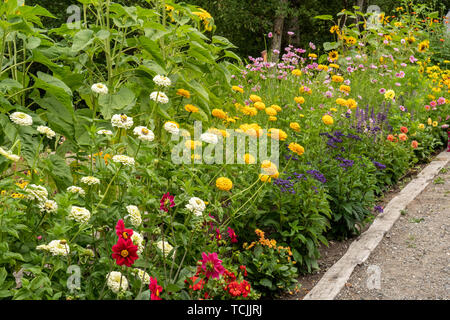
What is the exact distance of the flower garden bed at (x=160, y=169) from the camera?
1.85m

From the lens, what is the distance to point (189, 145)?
245cm

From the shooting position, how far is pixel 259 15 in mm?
10203

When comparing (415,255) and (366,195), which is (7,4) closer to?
(366,195)

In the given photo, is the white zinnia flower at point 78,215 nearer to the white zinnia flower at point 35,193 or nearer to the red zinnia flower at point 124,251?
the white zinnia flower at point 35,193

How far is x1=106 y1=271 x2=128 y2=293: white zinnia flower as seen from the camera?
1.68 m

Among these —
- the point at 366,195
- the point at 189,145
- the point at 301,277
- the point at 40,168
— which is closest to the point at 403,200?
the point at 366,195

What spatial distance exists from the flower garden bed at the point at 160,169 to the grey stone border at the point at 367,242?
4.5 inches

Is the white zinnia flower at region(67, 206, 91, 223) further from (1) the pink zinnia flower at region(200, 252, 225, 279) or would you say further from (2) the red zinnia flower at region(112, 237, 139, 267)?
(1) the pink zinnia flower at region(200, 252, 225, 279)

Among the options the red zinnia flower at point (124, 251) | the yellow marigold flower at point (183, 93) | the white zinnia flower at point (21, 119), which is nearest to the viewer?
the red zinnia flower at point (124, 251)

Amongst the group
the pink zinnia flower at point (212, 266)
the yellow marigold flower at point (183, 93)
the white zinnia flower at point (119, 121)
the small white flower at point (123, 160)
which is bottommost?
the pink zinnia flower at point (212, 266)

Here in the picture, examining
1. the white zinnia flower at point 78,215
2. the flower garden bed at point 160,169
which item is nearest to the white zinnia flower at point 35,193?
the flower garden bed at point 160,169

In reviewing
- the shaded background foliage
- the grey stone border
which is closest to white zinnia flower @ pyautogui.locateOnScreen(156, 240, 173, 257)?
the grey stone border

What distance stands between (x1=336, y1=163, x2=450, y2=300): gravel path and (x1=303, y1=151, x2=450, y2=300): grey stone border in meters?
0.04

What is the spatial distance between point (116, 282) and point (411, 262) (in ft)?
7.10
